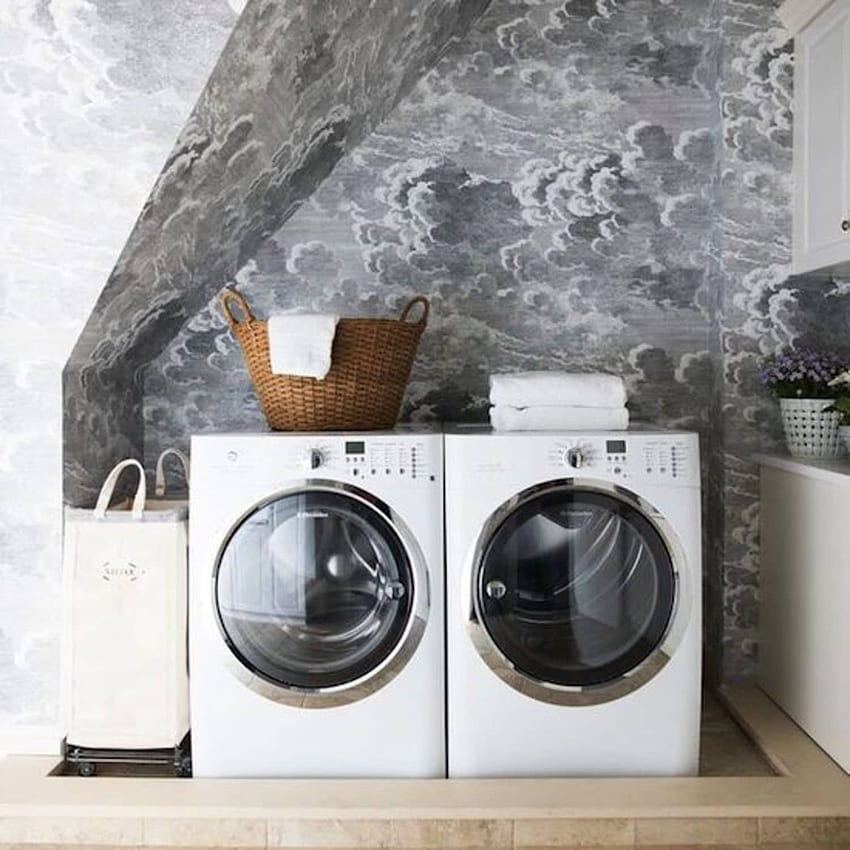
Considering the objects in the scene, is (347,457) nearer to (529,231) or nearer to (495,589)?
(495,589)

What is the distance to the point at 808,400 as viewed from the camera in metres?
3.01

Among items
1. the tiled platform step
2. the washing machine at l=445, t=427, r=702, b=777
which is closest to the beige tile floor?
the tiled platform step

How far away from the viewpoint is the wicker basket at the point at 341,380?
2771mm

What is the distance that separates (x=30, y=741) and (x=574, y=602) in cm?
148

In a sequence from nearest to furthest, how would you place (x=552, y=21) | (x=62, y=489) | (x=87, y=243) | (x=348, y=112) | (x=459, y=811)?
(x=459, y=811), (x=87, y=243), (x=62, y=489), (x=348, y=112), (x=552, y=21)

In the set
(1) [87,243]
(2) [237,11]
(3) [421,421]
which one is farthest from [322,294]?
(2) [237,11]

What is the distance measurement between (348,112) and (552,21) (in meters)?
0.81

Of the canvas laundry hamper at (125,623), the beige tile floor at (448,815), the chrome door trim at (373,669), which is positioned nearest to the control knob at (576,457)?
the chrome door trim at (373,669)

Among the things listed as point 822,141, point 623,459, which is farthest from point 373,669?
point 822,141

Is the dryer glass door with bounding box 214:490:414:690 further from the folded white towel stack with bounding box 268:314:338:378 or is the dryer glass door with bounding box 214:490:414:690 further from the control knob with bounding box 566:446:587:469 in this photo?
the control knob with bounding box 566:446:587:469

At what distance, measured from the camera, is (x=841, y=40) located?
113 inches

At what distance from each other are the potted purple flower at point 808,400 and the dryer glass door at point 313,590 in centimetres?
126

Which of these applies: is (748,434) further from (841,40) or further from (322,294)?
(322,294)

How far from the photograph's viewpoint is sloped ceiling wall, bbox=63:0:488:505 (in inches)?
98.8
